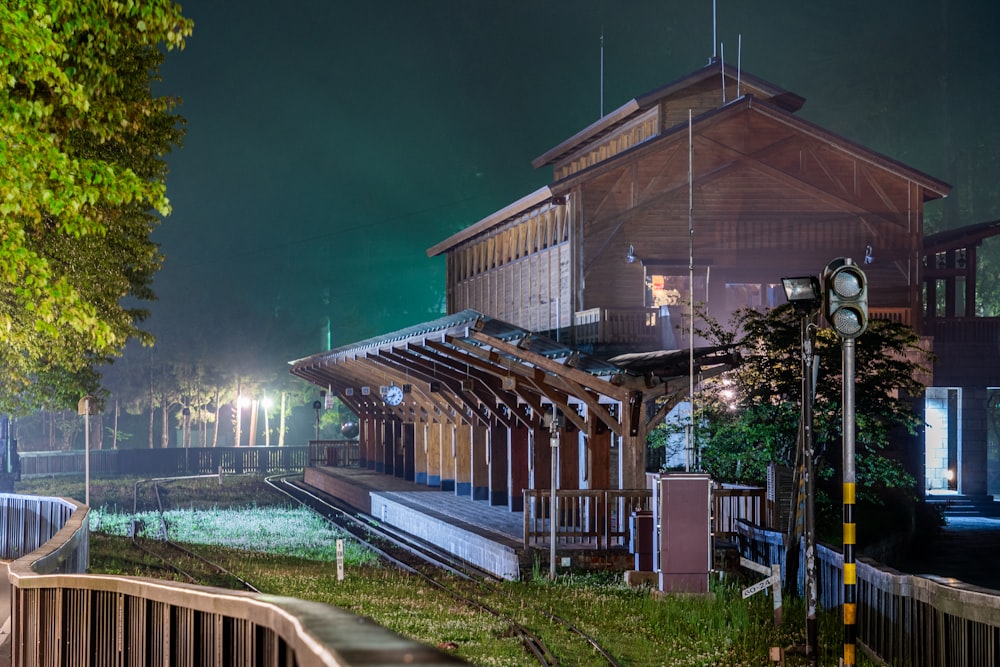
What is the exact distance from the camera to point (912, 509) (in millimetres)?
30438

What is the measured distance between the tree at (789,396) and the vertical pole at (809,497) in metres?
7.10

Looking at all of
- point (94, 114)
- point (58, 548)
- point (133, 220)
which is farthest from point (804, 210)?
point (58, 548)

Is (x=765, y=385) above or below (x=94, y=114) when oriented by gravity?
below

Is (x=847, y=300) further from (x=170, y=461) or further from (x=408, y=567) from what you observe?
(x=170, y=461)

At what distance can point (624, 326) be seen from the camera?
103 feet

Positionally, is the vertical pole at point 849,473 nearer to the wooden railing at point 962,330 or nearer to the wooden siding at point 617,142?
the wooden siding at point 617,142

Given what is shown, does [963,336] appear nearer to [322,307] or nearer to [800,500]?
[800,500]

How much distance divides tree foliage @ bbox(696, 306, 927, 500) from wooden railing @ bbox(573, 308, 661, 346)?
836cm

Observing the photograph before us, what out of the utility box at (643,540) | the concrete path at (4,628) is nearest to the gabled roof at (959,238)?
the utility box at (643,540)

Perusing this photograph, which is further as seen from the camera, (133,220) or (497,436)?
(497,436)

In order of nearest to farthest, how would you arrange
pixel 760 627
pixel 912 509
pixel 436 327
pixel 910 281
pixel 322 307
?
pixel 760 627
pixel 436 327
pixel 912 509
pixel 910 281
pixel 322 307

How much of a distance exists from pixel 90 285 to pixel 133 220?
1825mm

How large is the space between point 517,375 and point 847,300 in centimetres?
1446

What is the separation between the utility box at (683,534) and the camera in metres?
16.4
